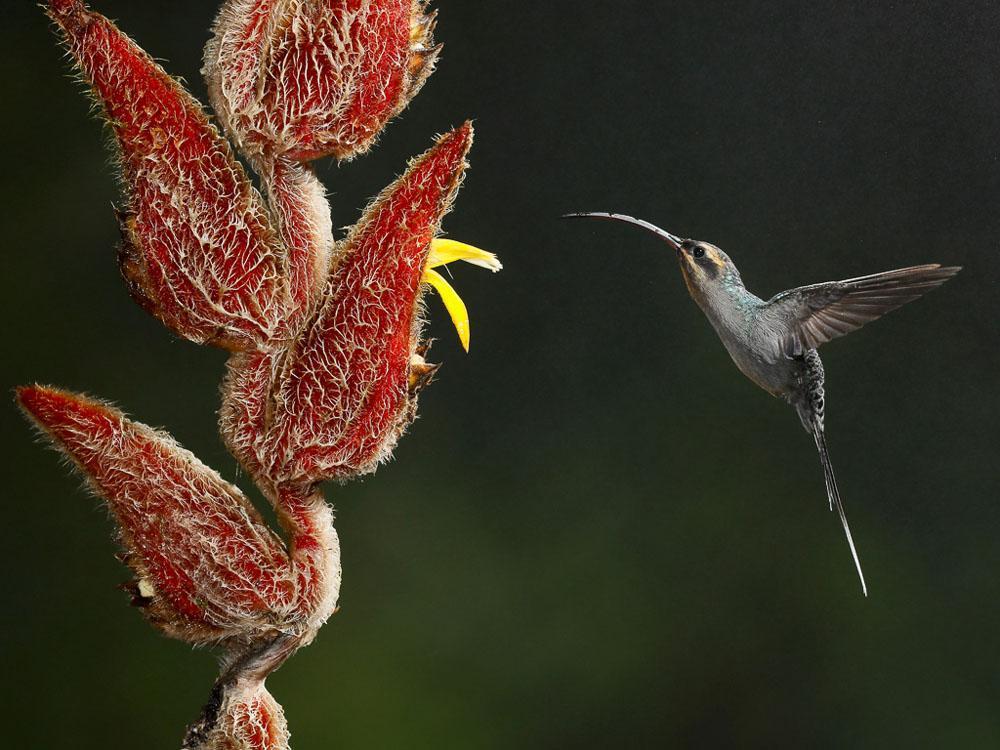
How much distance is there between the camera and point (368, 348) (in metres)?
0.59

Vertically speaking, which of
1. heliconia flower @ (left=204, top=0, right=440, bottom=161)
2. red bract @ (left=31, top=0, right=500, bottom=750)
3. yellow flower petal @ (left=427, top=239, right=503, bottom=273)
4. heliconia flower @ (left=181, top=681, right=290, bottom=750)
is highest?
heliconia flower @ (left=204, top=0, right=440, bottom=161)

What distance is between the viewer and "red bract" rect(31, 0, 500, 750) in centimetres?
59

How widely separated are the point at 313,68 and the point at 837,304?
1.37 ft

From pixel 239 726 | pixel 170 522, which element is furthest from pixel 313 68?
pixel 239 726

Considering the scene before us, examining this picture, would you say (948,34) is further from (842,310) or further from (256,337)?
(256,337)

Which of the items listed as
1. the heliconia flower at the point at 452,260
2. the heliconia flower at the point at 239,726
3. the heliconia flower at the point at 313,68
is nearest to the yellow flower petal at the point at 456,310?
the heliconia flower at the point at 452,260

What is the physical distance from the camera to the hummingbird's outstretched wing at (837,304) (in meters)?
0.77

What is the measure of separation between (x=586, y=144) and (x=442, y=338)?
239 millimetres

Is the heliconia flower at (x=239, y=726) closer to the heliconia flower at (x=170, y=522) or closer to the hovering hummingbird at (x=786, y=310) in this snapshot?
the heliconia flower at (x=170, y=522)

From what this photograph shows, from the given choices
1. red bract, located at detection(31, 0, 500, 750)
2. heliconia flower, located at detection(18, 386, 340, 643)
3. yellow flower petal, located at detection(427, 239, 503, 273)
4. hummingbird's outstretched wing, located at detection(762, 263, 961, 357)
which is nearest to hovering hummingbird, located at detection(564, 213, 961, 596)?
hummingbird's outstretched wing, located at detection(762, 263, 961, 357)

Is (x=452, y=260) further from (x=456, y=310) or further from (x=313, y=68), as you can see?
(x=313, y=68)

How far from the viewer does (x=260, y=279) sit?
60cm

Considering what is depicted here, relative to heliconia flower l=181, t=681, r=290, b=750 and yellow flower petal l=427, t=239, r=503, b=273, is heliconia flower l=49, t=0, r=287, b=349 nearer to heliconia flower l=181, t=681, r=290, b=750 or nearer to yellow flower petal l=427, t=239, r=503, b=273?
yellow flower petal l=427, t=239, r=503, b=273

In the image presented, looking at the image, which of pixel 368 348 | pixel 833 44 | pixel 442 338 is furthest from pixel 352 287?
pixel 833 44
